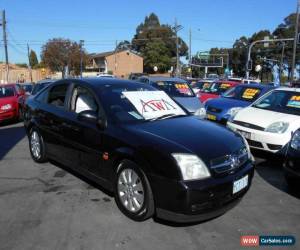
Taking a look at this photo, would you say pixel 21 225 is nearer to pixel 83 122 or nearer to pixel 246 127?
pixel 83 122

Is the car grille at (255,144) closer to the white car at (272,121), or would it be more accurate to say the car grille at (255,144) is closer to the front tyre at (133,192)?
the white car at (272,121)

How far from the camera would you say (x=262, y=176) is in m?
6.13

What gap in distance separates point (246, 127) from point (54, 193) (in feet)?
13.4

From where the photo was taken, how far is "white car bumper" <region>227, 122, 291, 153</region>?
262 inches

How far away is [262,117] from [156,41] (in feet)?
264

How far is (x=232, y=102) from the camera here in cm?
1015

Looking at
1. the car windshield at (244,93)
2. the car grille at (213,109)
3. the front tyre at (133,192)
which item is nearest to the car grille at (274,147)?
the car grille at (213,109)

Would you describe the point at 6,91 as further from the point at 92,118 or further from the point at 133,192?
the point at 133,192

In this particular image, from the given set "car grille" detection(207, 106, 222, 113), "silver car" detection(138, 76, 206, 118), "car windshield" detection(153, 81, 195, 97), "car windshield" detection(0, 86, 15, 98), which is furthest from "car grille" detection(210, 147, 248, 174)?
"car windshield" detection(0, 86, 15, 98)

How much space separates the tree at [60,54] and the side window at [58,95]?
60956mm

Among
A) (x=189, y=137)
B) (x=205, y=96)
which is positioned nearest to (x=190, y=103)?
(x=205, y=96)

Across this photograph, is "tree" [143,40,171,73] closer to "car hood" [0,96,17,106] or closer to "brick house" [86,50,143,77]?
"brick house" [86,50,143,77]

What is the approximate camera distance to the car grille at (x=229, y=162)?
383 centimetres

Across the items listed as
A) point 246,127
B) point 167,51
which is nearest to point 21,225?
point 246,127
